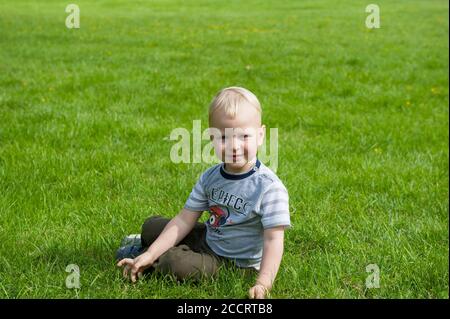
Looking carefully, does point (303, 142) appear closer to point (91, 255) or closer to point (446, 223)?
point (446, 223)

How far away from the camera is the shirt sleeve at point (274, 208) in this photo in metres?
3.05

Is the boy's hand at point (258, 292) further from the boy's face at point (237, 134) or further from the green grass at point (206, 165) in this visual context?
the boy's face at point (237, 134)

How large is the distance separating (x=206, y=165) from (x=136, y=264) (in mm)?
2207

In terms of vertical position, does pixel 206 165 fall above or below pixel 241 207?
below

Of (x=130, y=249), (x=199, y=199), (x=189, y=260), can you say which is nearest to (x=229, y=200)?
(x=199, y=199)

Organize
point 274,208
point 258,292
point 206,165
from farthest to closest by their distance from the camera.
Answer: point 206,165
point 274,208
point 258,292

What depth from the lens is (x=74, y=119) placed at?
6387 millimetres

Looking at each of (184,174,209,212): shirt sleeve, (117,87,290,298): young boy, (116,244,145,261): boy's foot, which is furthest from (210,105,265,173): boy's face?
(116,244,145,261): boy's foot

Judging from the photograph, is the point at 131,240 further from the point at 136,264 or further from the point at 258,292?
the point at 258,292

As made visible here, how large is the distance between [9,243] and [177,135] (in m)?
2.78

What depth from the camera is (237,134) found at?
3.03 metres

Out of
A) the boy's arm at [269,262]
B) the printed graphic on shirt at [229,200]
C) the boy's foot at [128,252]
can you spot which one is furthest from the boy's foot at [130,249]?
the boy's arm at [269,262]

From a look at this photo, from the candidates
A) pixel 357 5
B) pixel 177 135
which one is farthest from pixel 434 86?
pixel 357 5

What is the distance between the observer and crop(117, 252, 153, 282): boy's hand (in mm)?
3137
